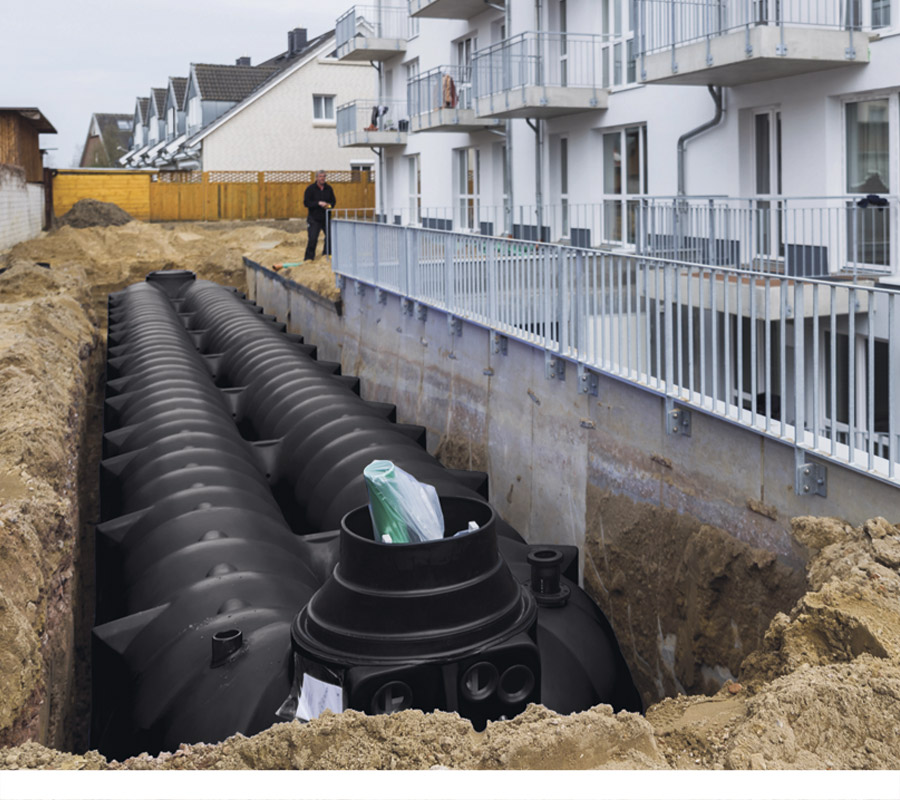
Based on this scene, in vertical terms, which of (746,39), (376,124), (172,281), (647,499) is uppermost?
(376,124)

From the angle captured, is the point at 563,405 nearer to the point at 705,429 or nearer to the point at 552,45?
the point at 705,429

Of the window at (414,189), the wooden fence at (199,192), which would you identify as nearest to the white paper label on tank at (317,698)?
the window at (414,189)

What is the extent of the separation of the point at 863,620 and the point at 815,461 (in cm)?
207

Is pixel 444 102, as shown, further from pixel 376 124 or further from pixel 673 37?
pixel 673 37

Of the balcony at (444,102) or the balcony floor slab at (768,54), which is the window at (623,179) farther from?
the balcony at (444,102)

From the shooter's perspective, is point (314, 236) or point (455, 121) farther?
point (455, 121)

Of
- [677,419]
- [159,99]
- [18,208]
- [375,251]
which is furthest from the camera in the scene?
[159,99]

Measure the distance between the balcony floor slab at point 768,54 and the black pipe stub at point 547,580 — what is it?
28.6 ft

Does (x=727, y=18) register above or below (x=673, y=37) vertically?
above

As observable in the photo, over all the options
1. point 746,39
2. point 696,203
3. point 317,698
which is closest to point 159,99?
point 696,203

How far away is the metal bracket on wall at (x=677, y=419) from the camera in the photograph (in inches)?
319

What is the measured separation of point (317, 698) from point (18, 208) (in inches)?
1115

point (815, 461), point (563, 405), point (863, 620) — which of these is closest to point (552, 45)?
point (563, 405)

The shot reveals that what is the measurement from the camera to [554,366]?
1032 cm
